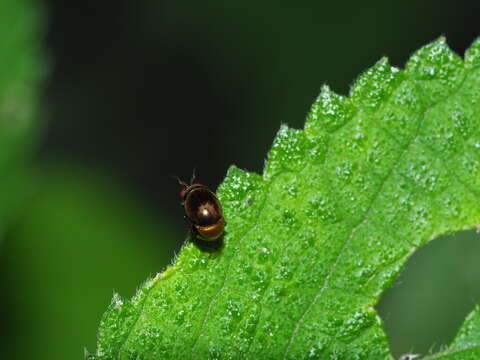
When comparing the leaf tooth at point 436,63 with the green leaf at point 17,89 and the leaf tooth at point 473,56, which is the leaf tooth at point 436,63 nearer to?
the leaf tooth at point 473,56

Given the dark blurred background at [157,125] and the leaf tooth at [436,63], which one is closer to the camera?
the leaf tooth at [436,63]

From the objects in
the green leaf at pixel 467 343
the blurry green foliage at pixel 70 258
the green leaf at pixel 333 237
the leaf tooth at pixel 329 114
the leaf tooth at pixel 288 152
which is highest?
the blurry green foliage at pixel 70 258

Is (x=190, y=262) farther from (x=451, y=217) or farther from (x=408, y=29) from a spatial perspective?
(x=408, y=29)

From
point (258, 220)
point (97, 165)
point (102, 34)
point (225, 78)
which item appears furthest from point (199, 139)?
point (258, 220)

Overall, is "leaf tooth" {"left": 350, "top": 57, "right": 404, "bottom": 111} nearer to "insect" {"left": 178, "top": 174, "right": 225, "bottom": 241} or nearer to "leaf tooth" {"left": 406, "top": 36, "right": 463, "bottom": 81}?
"leaf tooth" {"left": 406, "top": 36, "right": 463, "bottom": 81}

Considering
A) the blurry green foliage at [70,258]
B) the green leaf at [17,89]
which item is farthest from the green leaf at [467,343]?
the blurry green foliage at [70,258]

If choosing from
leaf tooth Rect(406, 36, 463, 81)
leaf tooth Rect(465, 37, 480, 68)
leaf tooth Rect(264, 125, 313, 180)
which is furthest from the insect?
leaf tooth Rect(465, 37, 480, 68)

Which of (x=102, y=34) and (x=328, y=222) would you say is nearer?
(x=328, y=222)
